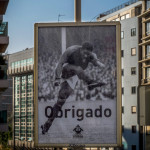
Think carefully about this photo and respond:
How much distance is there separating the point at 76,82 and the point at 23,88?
546ft

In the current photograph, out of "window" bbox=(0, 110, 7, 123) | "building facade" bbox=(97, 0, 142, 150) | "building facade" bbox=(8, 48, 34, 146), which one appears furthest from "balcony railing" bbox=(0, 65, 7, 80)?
"building facade" bbox=(8, 48, 34, 146)

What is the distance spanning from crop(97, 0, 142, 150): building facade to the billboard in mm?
70036

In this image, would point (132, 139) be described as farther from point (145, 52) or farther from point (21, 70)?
point (21, 70)

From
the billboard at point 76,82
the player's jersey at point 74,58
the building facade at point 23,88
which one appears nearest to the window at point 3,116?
the billboard at point 76,82

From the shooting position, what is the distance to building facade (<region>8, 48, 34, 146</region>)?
600 ft

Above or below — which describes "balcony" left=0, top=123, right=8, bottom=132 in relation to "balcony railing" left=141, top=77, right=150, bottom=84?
below

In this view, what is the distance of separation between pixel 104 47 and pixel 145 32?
2676 inches

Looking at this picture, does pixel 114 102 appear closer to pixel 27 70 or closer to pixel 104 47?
pixel 104 47

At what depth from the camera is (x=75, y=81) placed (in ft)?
84.9

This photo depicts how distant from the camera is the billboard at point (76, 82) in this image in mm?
25531

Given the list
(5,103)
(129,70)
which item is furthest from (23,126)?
(129,70)

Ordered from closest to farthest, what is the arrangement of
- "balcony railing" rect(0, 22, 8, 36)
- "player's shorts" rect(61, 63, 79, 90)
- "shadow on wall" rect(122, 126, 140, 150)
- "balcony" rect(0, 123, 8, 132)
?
1. "player's shorts" rect(61, 63, 79, 90)
2. "balcony railing" rect(0, 22, 8, 36)
3. "balcony" rect(0, 123, 8, 132)
4. "shadow on wall" rect(122, 126, 140, 150)

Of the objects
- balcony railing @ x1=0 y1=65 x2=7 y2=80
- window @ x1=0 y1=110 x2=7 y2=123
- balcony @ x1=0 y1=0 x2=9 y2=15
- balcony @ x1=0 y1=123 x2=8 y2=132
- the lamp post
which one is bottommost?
balcony @ x1=0 y1=123 x2=8 y2=132

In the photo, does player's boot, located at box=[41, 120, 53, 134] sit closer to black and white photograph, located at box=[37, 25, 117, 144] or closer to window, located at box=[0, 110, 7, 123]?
black and white photograph, located at box=[37, 25, 117, 144]
